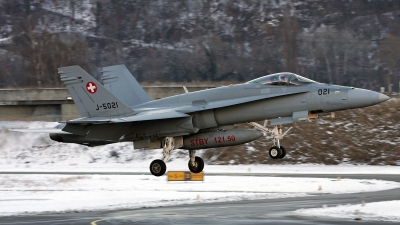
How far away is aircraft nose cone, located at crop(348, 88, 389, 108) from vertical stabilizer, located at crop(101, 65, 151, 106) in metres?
8.70

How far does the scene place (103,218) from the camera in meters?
22.1

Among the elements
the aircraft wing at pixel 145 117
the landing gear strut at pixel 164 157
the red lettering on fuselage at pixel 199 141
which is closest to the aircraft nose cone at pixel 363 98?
the red lettering on fuselage at pixel 199 141

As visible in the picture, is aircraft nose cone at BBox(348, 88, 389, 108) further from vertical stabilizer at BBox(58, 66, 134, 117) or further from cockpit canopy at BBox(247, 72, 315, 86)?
vertical stabilizer at BBox(58, 66, 134, 117)

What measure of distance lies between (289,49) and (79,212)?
203 ft

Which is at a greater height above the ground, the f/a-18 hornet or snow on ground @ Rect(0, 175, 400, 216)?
the f/a-18 hornet

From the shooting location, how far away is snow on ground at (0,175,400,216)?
26562 mm

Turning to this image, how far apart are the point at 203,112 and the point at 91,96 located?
4.15 m

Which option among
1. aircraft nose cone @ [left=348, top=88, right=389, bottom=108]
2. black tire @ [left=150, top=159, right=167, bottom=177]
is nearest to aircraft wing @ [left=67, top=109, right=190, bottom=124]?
black tire @ [left=150, top=159, right=167, bottom=177]

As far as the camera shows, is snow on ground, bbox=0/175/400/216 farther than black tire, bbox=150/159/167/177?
Yes

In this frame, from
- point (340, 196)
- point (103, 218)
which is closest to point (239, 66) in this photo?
point (340, 196)

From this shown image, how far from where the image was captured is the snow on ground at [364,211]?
66.1ft

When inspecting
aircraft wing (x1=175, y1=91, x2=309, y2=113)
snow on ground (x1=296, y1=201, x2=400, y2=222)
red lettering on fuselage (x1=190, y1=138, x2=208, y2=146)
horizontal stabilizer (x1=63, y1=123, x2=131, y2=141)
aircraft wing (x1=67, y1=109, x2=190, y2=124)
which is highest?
aircraft wing (x1=175, y1=91, x2=309, y2=113)

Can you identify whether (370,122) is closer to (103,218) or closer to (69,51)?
(103,218)

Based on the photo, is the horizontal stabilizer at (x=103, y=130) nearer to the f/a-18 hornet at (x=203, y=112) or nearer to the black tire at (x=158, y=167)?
the f/a-18 hornet at (x=203, y=112)
